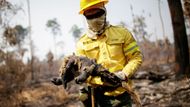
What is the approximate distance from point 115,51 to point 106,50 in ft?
0.27

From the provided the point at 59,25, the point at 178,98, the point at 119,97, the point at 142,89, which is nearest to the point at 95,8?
the point at 119,97

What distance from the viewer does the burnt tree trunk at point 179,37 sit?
434 inches

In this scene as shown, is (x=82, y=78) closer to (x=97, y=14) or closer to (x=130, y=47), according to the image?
(x=130, y=47)

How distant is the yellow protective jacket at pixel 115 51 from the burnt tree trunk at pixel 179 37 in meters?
8.18

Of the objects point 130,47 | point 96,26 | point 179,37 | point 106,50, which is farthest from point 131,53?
point 179,37

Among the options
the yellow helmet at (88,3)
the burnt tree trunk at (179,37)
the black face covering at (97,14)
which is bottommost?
the burnt tree trunk at (179,37)

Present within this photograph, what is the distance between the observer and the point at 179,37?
11.2 m

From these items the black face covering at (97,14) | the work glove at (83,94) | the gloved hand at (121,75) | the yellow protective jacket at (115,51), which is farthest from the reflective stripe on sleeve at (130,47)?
the work glove at (83,94)

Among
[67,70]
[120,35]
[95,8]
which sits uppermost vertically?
[95,8]

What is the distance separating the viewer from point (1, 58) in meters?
13.7

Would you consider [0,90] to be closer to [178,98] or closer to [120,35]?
[178,98]

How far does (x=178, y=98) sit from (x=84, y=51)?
19.0 feet

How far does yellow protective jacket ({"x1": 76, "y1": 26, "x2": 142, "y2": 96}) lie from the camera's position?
3113 mm

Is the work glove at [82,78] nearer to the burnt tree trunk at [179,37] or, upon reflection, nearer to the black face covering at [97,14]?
the black face covering at [97,14]
